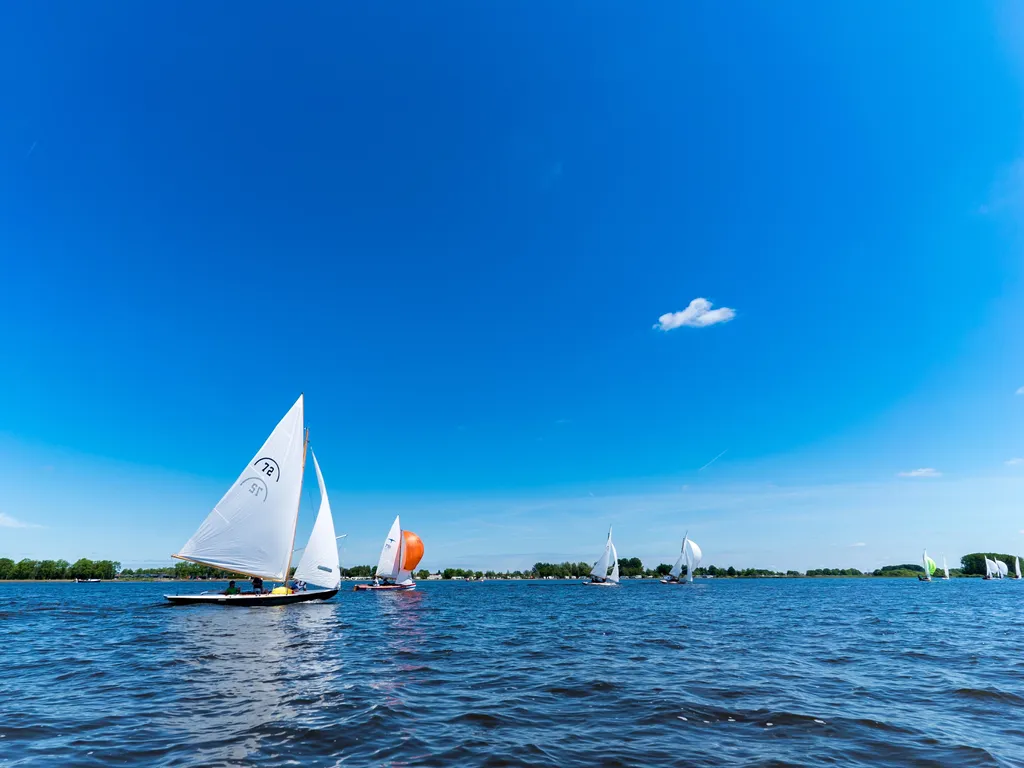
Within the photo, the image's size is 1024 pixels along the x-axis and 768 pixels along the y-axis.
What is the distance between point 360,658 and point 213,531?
89.0 ft

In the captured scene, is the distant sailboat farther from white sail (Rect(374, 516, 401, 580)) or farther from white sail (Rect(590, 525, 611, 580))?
white sail (Rect(374, 516, 401, 580))

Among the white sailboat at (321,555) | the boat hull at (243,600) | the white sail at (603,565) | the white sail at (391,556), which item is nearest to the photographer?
the boat hull at (243,600)

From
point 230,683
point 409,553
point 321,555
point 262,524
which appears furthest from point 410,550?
point 230,683

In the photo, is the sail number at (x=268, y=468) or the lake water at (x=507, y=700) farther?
the sail number at (x=268, y=468)

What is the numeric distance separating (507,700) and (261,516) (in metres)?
36.1

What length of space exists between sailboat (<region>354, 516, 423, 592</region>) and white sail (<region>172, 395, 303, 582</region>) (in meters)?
38.4

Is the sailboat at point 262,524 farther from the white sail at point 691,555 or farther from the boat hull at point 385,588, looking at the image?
the white sail at point 691,555

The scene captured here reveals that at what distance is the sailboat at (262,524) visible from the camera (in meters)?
41.7

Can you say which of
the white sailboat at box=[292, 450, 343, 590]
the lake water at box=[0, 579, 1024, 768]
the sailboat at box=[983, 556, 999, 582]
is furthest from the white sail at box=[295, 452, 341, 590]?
the sailboat at box=[983, 556, 999, 582]

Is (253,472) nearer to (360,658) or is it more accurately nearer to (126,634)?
(126,634)

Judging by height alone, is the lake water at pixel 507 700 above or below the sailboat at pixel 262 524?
below

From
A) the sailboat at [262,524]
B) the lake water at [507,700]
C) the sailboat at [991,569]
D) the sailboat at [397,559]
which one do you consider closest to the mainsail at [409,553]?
the sailboat at [397,559]

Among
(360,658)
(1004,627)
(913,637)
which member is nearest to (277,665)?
(360,658)

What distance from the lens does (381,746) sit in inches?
402
